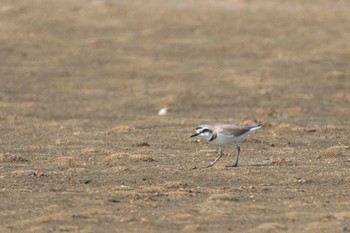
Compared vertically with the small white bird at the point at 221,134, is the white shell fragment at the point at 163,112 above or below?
below

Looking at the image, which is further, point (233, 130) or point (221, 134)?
point (233, 130)

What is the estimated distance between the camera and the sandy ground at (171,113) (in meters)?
14.1

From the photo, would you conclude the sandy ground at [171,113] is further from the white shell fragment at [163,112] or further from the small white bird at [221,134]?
the small white bird at [221,134]

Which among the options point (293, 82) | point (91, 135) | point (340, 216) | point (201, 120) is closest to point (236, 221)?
point (340, 216)

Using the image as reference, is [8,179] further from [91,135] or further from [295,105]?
[295,105]

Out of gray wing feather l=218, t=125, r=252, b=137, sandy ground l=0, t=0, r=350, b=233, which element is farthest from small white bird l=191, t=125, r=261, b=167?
sandy ground l=0, t=0, r=350, b=233

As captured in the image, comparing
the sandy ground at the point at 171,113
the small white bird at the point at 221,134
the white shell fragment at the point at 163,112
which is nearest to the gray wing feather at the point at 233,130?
the small white bird at the point at 221,134

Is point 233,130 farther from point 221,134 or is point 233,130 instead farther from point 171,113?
point 171,113

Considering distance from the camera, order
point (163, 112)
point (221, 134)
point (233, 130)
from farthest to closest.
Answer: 1. point (163, 112)
2. point (233, 130)
3. point (221, 134)

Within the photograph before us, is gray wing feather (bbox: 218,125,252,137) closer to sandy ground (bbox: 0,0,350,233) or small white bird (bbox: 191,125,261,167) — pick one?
small white bird (bbox: 191,125,261,167)

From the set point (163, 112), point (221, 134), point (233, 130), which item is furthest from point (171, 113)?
point (221, 134)

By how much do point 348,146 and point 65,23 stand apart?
26.0 metres

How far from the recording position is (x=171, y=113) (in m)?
28.6

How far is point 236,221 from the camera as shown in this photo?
13.4 meters
